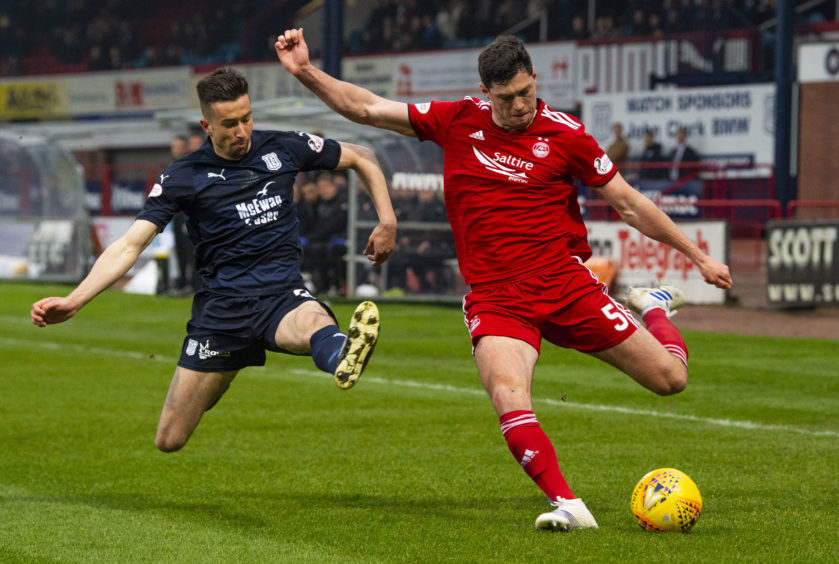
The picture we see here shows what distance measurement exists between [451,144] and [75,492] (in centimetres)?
281

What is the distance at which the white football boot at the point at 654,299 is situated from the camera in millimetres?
7105

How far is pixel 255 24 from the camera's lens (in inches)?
1539

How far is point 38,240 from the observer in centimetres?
2572

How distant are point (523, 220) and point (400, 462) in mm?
2285

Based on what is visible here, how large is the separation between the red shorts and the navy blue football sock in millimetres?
613

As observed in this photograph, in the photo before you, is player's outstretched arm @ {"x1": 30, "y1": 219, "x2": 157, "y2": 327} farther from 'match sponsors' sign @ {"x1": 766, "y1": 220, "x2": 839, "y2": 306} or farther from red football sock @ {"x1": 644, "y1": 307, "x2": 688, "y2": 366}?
'match sponsors' sign @ {"x1": 766, "y1": 220, "x2": 839, "y2": 306}

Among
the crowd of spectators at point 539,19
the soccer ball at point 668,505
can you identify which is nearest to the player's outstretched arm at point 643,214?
the soccer ball at point 668,505

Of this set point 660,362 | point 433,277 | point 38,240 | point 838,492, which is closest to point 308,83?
point 660,362

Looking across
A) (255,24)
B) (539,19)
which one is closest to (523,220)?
(539,19)

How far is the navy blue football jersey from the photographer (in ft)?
21.1

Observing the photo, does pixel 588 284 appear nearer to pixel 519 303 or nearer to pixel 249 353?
pixel 519 303

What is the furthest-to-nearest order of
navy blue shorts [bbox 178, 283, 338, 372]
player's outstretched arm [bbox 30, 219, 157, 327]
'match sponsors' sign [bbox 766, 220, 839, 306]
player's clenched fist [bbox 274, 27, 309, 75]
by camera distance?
'match sponsors' sign [bbox 766, 220, 839, 306] < navy blue shorts [bbox 178, 283, 338, 372] < player's clenched fist [bbox 274, 27, 309, 75] < player's outstretched arm [bbox 30, 219, 157, 327]

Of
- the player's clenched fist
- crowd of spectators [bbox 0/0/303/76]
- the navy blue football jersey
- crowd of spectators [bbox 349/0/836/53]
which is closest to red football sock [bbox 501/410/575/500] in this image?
the navy blue football jersey

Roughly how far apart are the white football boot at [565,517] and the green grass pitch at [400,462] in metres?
0.05
